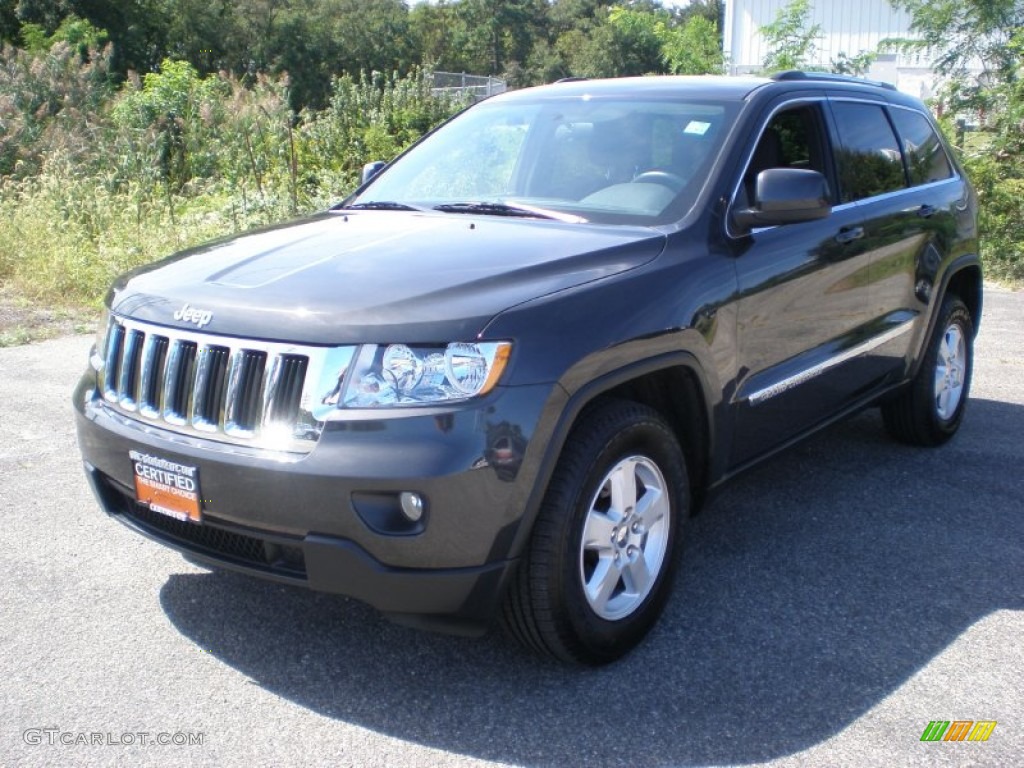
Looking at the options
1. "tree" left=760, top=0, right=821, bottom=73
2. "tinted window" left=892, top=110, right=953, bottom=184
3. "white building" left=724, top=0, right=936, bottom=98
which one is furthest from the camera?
"white building" left=724, top=0, right=936, bottom=98

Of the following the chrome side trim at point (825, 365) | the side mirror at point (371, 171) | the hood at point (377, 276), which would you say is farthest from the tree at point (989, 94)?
the hood at point (377, 276)

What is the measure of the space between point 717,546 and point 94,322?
20.5 feet

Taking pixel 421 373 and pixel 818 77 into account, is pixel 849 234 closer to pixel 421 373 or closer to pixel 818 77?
pixel 818 77

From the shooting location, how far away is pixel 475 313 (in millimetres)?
2941

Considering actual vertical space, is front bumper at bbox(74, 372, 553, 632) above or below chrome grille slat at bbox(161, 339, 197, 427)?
below

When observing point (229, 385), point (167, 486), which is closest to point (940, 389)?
point (229, 385)

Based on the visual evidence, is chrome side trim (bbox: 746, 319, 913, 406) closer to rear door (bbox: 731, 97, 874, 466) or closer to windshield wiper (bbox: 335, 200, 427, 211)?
rear door (bbox: 731, 97, 874, 466)

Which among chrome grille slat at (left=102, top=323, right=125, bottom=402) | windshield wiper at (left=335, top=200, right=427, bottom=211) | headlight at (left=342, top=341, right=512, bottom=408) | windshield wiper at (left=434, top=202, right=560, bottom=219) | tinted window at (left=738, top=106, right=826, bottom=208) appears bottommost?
chrome grille slat at (left=102, top=323, right=125, bottom=402)

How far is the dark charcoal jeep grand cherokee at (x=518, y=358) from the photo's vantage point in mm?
2863

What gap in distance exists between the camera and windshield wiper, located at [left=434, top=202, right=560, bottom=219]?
3.96 metres

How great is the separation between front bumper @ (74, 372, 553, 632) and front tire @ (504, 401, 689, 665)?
15 centimetres

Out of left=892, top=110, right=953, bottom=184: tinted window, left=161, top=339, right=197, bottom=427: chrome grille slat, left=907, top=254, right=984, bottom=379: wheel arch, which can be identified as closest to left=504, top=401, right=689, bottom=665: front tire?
left=161, top=339, right=197, bottom=427: chrome grille slat

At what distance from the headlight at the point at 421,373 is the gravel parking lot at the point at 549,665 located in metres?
0.95

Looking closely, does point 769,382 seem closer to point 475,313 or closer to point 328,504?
point 475,313
